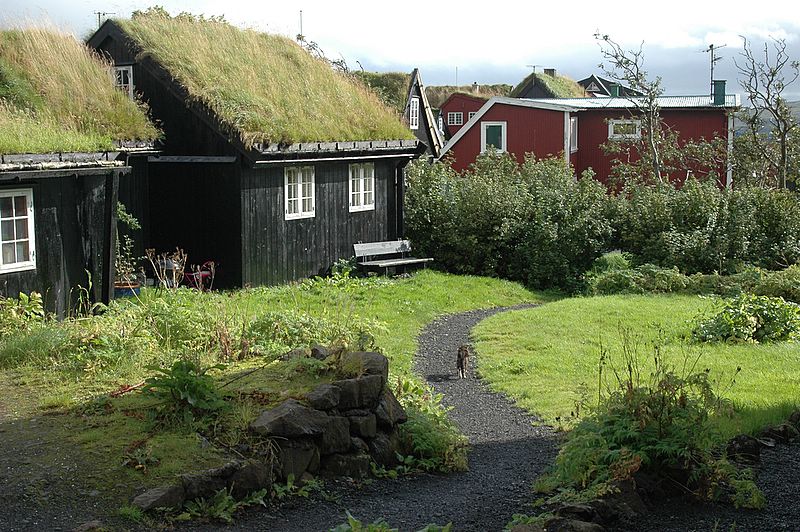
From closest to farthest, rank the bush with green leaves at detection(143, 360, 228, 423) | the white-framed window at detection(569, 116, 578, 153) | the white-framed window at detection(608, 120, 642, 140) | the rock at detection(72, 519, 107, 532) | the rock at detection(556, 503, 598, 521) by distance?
1. the rock at detection(72, 519, 107, 532)
2. the rock at detection(556, 503, 598, 521)
3. the bush with green leaves at detection(143, 360, 228, 423)
4. the white-framed window at detection(608, 120, 642, 140)
5. the white-framed window at detection(569, 116, 578, 153)

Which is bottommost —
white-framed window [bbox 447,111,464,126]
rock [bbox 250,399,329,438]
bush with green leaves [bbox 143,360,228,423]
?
rock [bbox 250,399,329,438]

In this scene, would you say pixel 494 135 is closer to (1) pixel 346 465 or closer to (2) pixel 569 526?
(1) pixel 346 465

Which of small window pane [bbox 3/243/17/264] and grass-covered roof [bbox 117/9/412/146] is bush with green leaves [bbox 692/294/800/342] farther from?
small window pane [bbox 3/243/17/264]

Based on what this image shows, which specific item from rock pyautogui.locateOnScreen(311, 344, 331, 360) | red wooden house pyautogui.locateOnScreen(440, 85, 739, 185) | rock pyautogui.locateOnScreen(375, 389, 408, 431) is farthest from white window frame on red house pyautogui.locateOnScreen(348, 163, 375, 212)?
red wooden house pyautogui.locateOnScreen(440, 85, 739, 185)

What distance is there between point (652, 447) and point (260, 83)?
15725mm

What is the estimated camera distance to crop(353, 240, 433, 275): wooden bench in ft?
74.8

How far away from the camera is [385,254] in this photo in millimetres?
23703

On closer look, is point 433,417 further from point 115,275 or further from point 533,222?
point 533,222

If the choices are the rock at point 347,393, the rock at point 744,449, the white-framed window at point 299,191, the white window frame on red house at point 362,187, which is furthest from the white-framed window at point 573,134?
the rock at point 347,393

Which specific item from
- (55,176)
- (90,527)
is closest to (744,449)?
(90,527)

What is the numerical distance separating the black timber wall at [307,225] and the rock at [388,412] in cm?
1034

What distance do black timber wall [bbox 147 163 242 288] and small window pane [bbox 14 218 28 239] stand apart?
17.6 ft

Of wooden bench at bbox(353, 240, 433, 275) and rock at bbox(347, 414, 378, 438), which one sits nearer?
rock at bbox(347, 414, 378, 438)

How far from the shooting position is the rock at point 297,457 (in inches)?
328
